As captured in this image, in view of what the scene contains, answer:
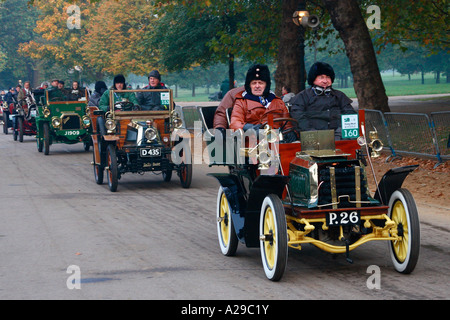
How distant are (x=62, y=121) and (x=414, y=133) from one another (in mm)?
10917

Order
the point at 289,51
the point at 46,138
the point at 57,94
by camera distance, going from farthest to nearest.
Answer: the point at 57,94
the point at 289,51
the point at 46,138

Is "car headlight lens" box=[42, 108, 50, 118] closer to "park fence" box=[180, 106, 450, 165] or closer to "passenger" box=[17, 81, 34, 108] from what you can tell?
"passenger" box=[17, 81, 34, 108]

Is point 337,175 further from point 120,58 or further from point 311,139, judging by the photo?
point 120,58

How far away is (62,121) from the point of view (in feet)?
75.7

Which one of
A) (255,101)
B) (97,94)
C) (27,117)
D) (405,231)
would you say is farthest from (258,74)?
(27,117)

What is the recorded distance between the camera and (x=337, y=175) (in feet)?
23.7

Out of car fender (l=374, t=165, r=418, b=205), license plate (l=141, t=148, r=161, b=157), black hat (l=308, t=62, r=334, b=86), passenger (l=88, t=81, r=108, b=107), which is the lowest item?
car fender (l=374, t=165, r=418, b=205)

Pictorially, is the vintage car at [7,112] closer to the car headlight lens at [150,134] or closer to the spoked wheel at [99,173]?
the spoked wheel at [99,173]

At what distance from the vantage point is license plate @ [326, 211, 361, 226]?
7043 mm

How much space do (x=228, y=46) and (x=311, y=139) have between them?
2093 centimetres

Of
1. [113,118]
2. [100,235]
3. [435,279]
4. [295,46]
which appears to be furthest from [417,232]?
[295,46]

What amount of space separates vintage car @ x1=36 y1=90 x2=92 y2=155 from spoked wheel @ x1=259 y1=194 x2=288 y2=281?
16176mm

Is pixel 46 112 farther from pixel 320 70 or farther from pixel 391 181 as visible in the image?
pixel 391 181

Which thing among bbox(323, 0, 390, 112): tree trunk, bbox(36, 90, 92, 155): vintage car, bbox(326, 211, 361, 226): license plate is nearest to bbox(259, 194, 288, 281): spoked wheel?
bbox(326, 211, 361, 226): license plate
